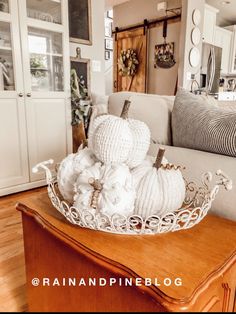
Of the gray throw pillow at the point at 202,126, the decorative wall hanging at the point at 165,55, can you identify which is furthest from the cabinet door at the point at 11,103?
the decorative wall hanging at the point at 165,55

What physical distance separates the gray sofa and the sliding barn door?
11.7ft

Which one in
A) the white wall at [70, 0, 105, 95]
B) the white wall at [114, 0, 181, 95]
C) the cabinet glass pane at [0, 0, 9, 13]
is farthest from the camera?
the white wall at [114, 0, 181, 95]

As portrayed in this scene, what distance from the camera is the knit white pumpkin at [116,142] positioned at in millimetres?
604

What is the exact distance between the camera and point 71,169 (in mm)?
→ 653

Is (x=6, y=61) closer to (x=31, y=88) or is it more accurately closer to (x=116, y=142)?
(x=31, y=88)

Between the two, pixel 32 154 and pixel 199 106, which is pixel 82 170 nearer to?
pixel 199 106

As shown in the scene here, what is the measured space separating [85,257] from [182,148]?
0.58 m

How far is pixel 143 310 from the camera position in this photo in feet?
1.55

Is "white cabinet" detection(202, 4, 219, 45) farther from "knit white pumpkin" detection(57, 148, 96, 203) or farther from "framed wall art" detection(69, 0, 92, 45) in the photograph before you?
"knit white pumpkin" detection(57, 148, 96, 203)

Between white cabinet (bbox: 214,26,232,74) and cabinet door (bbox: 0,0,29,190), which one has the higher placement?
white cabinet (bbox: 214,26,232,74)

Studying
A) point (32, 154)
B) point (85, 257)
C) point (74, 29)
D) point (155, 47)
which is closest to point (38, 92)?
point (32, 154)

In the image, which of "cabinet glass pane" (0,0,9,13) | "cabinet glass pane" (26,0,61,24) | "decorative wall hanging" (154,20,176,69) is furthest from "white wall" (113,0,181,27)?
"cabinet glass pane" (0,0,9,13)

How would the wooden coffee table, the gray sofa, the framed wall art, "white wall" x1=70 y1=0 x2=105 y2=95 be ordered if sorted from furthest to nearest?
"white wall" x1=70 y1=0 x2=105 y2=95 → the framed wall art → the gray sofa → the wooden coffee table

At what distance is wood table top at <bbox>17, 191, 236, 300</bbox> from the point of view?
0.46 metres
